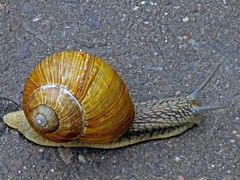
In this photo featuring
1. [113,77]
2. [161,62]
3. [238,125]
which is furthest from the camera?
[161,62]

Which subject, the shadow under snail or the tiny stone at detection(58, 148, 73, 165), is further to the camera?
the tiny stone at detection(58, 148, 73, 165)

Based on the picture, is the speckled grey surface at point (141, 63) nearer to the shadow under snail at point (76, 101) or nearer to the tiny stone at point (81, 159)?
the tiny stone at point (81, 159)

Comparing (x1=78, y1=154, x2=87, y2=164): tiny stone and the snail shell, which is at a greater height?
the snail shell

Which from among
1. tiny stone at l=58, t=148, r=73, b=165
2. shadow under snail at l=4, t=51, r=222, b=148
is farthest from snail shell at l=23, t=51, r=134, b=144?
tiny stone at l=58, t=148, r=73, b=165

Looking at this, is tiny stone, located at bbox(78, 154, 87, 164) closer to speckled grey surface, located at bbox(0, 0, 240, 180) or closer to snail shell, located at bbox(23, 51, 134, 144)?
speckled grey surface, located at bbox(0, 0, 240, 180)

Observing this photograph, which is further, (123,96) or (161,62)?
(161,62)

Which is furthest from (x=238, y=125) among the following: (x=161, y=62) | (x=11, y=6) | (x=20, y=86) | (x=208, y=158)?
(x=11, y=6)

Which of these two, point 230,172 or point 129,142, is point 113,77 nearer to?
point 129,142
